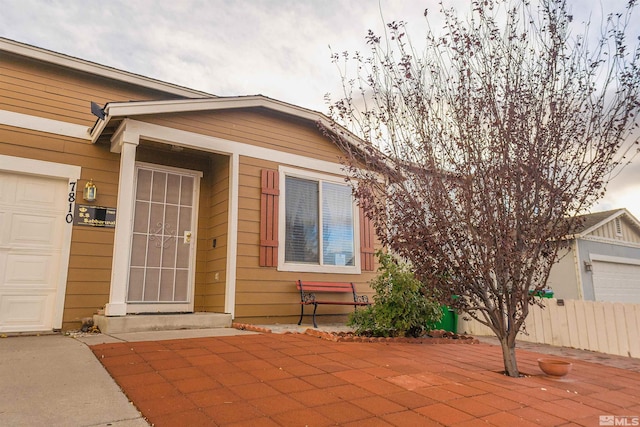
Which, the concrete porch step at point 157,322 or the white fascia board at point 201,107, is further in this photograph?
the white fascia board at point 201,107

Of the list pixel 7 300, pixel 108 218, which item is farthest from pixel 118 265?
pixel 7 300

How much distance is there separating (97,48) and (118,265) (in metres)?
6.13

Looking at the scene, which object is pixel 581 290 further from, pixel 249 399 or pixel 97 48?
pixel 97 48

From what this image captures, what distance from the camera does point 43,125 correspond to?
18.3 ft

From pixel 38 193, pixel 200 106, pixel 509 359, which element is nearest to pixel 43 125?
pixel 38 193

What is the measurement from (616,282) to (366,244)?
10.4m

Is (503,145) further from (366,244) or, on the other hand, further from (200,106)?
(200,106)

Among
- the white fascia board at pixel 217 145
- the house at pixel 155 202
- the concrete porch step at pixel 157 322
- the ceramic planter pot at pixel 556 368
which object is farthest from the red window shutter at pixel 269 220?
the ceramic planter pot at pixel 556 368

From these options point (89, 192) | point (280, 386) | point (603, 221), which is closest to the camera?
point (280, 386)

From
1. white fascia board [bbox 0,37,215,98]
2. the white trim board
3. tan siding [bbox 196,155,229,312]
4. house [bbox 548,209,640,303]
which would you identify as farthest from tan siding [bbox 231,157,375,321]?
house [bbox 548,209,640,303]

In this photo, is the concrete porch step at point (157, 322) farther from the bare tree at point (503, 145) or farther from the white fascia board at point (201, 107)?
the bare tree at point (503, 145)

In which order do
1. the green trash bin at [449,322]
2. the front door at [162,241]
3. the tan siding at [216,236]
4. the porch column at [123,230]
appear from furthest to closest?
the green trash bin at [449,322] → the tan siding at [216,236] → the front door at [162,241] → the porch column at [123,230]

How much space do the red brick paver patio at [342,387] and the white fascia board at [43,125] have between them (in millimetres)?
3343

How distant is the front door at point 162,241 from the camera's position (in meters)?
5.94
